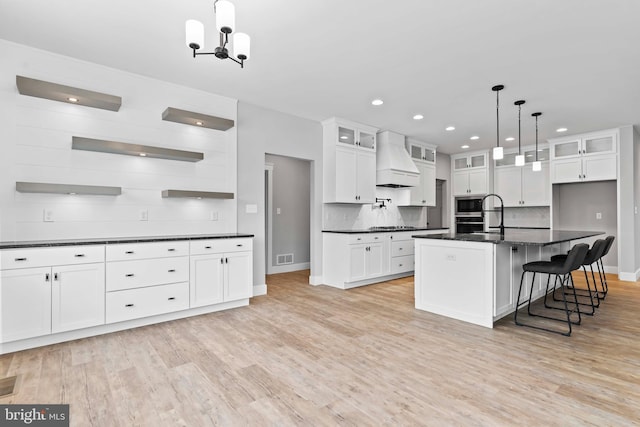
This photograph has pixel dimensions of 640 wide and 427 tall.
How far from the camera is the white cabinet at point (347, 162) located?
543 centimetres

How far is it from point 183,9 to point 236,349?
2.75 m

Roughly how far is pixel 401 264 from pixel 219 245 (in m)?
3.36

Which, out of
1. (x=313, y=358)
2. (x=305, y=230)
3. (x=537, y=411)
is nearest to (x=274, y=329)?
(x=313, y=358)

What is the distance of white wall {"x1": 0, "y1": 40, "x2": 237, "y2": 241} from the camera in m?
3.03

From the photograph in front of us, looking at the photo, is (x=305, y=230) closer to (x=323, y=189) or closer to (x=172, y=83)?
(x=323, y=189)

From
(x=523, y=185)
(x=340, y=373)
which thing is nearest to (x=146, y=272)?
(x=340, y=373)

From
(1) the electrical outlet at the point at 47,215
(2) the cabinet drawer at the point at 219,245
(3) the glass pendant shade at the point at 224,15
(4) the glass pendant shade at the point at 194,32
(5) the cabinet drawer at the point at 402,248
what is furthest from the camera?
(5) the cabinet drawer at the point at 402,248

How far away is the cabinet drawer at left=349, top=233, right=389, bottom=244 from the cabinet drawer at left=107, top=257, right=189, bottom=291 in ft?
8.14

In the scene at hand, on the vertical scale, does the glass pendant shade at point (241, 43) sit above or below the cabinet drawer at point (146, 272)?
above

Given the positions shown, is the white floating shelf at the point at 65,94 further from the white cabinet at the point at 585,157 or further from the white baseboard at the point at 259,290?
the white cabinet at the point at 585,157

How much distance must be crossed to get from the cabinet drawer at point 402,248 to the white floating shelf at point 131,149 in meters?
3.47

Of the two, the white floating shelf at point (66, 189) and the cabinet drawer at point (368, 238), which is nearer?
the white floating shelf at point (66, 189)

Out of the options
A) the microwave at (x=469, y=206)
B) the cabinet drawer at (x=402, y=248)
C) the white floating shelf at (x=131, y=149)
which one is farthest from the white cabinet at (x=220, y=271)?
the microwave at (x=469, y=206)

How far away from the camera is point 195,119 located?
3797mm
